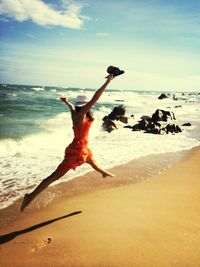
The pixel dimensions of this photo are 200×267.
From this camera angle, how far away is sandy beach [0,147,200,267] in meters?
3.17

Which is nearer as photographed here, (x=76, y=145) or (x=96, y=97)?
(x=96, y=97)

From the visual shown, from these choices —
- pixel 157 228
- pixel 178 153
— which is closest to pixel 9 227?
pixel 157 228

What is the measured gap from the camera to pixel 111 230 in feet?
12.3

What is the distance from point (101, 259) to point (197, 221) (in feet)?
4.63

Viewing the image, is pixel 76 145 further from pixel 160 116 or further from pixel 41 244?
pixel 160 116

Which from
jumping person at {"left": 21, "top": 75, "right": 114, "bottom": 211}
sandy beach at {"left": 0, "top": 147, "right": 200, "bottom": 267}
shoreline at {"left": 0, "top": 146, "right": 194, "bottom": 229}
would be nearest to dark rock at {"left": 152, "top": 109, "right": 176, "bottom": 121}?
shoreline at {"left": 0, "top": 146, "right": 194, "bottom": 229}

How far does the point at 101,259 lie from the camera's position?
3.13m

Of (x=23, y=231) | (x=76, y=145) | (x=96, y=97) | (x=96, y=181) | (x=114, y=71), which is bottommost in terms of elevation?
(x=23, y=231)

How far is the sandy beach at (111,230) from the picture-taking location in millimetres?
3166

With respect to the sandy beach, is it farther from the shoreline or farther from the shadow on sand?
the shoreline

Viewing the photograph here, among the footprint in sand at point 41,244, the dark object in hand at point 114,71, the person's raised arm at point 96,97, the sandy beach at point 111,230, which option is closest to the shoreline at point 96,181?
the sandy beach at point 111,230

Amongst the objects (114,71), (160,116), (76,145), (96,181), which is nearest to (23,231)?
(76,145)

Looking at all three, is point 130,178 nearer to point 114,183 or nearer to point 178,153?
point 114,183

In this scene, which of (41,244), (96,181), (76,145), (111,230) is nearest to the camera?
(41,244)
